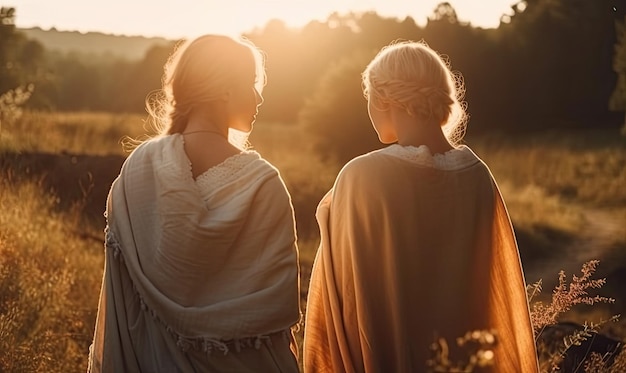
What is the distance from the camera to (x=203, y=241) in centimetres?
371

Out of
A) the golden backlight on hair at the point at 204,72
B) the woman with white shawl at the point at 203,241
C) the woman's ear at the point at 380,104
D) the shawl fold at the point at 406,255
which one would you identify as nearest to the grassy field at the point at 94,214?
the woman with white shawl at the point at 203,241

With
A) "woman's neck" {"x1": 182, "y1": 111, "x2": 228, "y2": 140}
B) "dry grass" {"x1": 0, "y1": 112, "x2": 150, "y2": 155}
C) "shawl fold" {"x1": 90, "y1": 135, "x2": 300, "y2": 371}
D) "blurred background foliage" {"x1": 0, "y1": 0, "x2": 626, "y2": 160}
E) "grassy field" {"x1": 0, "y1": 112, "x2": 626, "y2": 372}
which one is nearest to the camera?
"shawl fold" {"x1": 90, "y1": 135, "x2": 300, "y2": 371}

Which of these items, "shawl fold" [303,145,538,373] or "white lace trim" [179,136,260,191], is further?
"shawl fold" [303,145,538,373]

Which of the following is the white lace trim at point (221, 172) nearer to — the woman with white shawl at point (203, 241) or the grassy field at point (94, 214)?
the woman with white shawl at point (203, 241)

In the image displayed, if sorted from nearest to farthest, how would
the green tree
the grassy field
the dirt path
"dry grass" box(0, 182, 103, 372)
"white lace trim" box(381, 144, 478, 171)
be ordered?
"white lace trim" box(381, 144, 478, 171) → "dry grass" box(0, 182, 103, 372) → the grassy field → the dirt path → the green tree

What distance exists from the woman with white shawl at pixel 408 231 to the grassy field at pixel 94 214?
2007 millimetres

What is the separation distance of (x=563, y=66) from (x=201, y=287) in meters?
31.1

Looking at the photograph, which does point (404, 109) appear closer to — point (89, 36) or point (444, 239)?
point (444, 239)

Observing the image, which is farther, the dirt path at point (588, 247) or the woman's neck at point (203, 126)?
the dirt path at point (588, 247)

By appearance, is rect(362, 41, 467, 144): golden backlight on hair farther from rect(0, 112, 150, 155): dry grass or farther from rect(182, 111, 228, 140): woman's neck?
rect(0, 112, 150, 155): dry grass

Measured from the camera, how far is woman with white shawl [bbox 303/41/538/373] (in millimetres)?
4129

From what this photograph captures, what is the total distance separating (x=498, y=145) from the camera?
2809cm

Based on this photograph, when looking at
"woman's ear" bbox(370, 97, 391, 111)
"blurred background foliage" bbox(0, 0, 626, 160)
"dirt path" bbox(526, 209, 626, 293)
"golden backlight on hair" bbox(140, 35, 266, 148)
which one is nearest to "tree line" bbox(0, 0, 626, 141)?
"blurred background foliage" bbox(0, 0, 626, 160)

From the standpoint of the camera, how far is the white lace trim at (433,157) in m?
4.12
